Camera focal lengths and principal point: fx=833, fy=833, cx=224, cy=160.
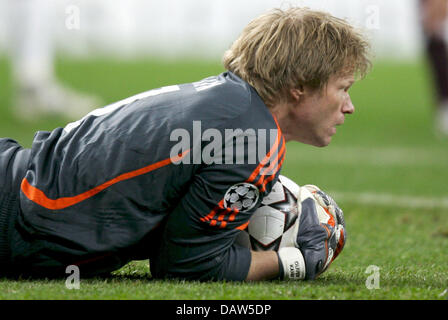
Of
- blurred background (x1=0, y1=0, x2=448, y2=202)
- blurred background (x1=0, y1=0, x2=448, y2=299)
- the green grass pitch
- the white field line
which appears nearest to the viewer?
the green grass pitch

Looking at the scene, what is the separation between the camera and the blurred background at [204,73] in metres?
7.13

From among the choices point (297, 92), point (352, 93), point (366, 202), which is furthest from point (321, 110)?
point (352, 93)

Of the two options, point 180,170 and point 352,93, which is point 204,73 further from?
point 180,170

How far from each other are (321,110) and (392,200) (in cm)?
287

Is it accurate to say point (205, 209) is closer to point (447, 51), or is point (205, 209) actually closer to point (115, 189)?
point (115, 189)

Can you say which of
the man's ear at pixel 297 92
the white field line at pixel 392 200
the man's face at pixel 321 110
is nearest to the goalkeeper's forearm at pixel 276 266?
the man's face at pixel 321 110

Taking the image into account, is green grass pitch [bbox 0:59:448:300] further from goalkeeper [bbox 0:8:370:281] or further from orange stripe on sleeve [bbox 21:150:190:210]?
orange stripe on sleeve [bbox 21:150:190:210]

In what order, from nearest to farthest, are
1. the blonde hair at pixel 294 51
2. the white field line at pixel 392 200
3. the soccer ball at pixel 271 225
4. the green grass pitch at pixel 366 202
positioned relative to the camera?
the green grass pitch at pixel 366 202
the blonde hair at pixel 294 51
the soccer ball at pixel 271 225
the white field line at pixel 392 200

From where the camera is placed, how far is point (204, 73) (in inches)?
663

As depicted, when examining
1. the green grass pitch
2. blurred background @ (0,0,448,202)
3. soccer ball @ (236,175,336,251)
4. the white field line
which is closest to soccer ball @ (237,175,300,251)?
soccer ball @ (236,175,336,251)

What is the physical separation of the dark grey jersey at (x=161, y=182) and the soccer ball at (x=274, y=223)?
0.24 m

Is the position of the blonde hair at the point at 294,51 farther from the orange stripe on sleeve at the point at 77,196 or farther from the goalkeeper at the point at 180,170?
the orange stripe on sleeve at the point at 77,196

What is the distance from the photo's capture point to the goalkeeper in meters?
2.97

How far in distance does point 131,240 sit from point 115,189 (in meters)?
0.20
